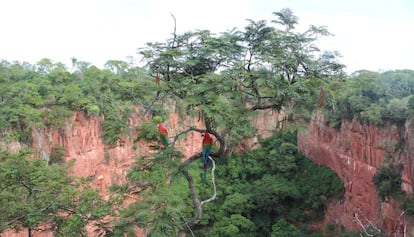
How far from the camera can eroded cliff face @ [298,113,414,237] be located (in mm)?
11193

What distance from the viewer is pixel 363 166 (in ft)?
45.3

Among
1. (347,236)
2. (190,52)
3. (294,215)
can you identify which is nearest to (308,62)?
(190,52)

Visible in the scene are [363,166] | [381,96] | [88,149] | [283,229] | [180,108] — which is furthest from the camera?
[88,149]

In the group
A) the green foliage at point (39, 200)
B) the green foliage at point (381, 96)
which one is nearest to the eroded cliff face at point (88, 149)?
the green foliage at point (381, 96)

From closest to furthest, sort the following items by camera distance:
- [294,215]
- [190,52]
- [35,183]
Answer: [190,52] < [35,183] < [294,215]

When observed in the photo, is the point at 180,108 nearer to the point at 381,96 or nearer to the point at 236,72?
the point at 236,72

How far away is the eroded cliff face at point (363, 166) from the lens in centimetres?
1119

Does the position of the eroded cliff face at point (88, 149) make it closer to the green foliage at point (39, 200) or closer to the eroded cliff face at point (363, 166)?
the eroded cliff face at point (363, 166)

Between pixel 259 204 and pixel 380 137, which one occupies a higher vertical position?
pixel 380 137

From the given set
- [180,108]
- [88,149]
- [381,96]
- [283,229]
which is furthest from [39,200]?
[283,229]

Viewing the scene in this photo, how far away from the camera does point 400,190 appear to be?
11500 millimetres

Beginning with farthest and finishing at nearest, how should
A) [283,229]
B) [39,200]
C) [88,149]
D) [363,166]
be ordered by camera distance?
[88,149] < [283,229] < [363,166] < [39,200]

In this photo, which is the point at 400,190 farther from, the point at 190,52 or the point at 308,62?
the point at 190,52

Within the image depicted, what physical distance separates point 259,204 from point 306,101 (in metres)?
13.0
